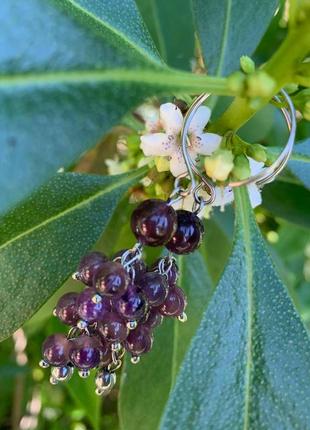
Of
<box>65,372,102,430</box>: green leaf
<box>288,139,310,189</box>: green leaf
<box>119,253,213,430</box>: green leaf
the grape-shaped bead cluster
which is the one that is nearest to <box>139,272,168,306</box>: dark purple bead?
the grape-shaped bead cluster

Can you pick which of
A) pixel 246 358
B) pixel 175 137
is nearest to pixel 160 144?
pixel 175 137

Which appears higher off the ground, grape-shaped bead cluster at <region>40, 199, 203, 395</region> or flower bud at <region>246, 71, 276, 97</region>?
flower bud at <region>246, 71, 276, 97</region>

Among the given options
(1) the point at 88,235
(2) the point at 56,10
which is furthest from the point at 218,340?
(2) the point at 56,10

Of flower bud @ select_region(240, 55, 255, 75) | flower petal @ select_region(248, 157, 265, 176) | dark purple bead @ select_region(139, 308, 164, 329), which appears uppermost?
flower bud @ select_region(240, 55, 255, 75)

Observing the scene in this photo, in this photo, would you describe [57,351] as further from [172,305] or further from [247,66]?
[247,66]

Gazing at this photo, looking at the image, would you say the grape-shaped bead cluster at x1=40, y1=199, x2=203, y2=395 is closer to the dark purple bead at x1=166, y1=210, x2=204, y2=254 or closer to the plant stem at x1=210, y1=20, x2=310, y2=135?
the dark purple bead at x1=166, y1=210, x2=204, y2=254

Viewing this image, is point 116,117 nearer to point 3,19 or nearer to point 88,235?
point 3,19

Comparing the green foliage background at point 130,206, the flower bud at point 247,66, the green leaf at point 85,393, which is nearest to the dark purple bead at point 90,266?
the green foliage background at point 130,206
